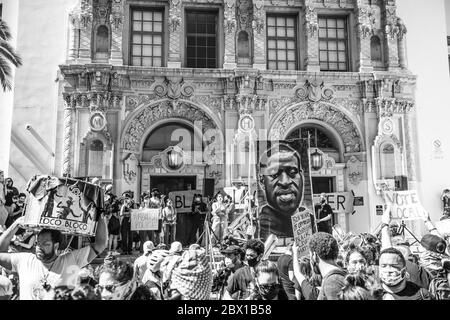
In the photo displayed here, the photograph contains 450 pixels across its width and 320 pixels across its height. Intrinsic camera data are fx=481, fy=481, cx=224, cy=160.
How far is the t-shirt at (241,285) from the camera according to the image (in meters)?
5.11

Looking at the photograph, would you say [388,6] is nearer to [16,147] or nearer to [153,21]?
[153,21]

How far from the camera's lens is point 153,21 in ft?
65.2

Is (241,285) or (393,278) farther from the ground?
Answer: (393,278)

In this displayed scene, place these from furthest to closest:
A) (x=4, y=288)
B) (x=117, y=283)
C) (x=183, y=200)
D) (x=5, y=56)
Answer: (x=183, y=200), (x=5, y=56), (x=4, y=288), (x=117, y=283)

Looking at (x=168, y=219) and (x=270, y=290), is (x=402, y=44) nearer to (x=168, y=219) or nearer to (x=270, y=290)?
(x=168, y=219)

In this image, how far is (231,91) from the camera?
62.7 feet

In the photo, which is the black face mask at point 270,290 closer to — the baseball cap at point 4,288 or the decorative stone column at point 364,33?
the baseball cap at point 4,288

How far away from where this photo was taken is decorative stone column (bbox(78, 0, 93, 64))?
18641 mm

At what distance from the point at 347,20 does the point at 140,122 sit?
9.88m

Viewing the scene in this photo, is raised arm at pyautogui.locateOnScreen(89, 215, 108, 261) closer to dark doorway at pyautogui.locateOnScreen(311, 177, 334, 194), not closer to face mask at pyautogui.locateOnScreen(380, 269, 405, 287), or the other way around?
face mask at pyautogui.locateOnScreen(380, 269, 405, 287)

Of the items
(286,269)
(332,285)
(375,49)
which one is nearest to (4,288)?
(332,285)

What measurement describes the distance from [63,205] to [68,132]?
12.7 meters

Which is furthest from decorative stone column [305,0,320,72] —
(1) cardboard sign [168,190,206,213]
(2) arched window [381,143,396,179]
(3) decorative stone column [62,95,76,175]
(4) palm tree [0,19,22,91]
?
(4) palm tree [0,19,22,91]

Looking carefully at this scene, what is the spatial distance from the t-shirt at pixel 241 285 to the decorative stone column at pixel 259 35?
14.9 m
